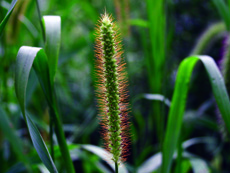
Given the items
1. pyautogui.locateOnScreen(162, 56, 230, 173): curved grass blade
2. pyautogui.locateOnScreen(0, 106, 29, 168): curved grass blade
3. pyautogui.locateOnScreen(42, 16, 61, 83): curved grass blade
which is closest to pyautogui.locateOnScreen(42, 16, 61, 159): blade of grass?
pyautogui.locateOnScreen(42, 16, 61, 83): curved grass blade

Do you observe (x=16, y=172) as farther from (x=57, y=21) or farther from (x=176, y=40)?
(x=176, y=40)

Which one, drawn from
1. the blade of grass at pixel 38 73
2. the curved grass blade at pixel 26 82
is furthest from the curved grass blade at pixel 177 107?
the curved grass blade at pixel 26 82

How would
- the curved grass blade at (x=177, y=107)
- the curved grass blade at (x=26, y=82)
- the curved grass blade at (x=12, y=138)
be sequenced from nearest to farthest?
the curved grass blade at (x=26, y=82), the curved grass blade at (x=12, y=138), the curved grass blade at (x=177, y=107)

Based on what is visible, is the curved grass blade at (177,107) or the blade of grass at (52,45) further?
the curved grass blade at (177,107)

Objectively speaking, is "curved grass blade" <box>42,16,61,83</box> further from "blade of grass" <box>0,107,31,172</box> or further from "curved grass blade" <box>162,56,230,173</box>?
"curved grass blade" <box>162,56,230,173</box>

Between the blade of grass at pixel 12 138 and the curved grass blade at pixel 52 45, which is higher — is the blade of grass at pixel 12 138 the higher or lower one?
the lower one

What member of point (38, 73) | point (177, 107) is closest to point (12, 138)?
point (38, 73)

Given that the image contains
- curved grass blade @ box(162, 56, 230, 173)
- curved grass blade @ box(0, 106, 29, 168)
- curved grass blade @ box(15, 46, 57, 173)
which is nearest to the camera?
curved grass blade @ box(15, 46, 57, 173)

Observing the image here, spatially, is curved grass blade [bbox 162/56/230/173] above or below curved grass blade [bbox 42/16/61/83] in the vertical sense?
below

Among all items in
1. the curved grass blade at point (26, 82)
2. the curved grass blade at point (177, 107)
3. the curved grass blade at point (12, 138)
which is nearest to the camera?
the curved grass blade at point (26, 82)

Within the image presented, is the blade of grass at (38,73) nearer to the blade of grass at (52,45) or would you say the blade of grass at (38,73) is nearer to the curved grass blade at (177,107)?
the blade of grass at (52,45)

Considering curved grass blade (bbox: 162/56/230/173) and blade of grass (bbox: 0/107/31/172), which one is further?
curved grass blade (bbox: 162/56/230/173)
